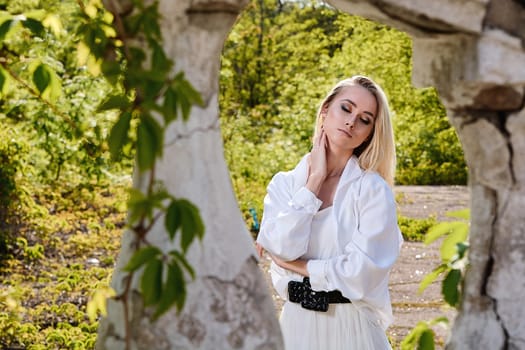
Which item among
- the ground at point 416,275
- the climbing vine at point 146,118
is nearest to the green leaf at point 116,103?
the climbing vine at point 146,118

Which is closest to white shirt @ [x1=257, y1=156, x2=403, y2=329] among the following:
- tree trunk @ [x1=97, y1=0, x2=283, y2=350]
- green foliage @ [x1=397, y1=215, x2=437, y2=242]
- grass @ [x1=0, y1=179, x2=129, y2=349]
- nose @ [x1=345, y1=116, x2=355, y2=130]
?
nose @ [x1=345, y1=116, x2=355, y2=130]

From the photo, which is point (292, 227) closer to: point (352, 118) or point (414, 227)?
point (352, 118)

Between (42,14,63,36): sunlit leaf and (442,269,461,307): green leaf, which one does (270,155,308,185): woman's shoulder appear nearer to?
(442,269,461,307): green leaf

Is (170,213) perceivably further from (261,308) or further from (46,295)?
(46,295)

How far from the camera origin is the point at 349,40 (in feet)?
43.9

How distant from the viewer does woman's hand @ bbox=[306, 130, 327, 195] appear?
289cm

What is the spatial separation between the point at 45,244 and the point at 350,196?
154 inches

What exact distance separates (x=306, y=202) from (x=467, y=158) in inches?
34.9

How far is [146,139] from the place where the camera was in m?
1.61

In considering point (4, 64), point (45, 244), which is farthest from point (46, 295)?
point (4, 64)

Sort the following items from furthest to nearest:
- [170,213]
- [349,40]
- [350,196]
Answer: [349,40] → [350,196] → [170,213]

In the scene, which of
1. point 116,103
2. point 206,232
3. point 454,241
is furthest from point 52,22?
point 454,241

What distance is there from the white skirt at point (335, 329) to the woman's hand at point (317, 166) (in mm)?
429

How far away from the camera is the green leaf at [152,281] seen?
1593mm
